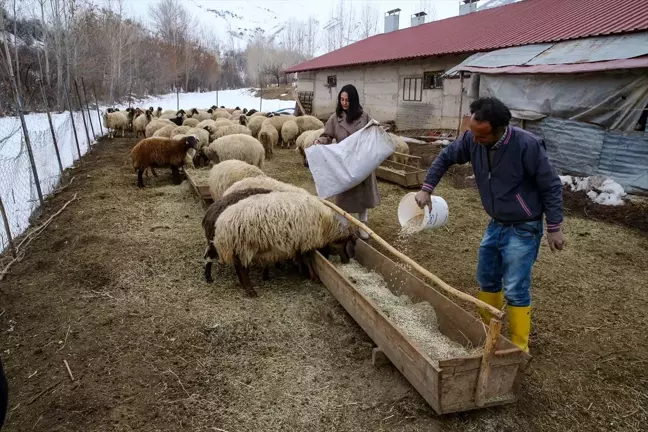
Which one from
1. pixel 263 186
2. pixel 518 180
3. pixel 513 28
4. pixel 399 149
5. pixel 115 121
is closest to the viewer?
pixel 518 180

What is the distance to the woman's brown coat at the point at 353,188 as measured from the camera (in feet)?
17.6

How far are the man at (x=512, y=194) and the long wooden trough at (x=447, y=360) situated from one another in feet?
1.35

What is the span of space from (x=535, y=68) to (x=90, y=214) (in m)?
9.71

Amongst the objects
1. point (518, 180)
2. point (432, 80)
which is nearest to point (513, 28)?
point (432, 80)

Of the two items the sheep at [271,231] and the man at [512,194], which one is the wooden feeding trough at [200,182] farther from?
the man at [512,194]

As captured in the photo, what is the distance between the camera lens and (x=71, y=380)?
314cm

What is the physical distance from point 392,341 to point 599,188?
7273 millimetres

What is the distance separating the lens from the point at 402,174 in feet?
29.6

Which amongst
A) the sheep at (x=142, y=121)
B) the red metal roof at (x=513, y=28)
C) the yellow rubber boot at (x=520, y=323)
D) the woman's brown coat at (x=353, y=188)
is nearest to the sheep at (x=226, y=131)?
the sheep at (x=142, y=121)

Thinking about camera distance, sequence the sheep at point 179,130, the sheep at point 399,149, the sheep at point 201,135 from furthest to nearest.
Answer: the sheep at point 179,130
the sheep at point 201,135
the sheep at point 399,149

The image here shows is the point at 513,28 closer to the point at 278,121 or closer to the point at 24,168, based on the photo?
the point at 278,121

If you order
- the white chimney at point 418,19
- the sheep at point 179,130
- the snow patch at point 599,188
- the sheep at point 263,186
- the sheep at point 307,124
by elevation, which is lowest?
the snow patch at point 599,188

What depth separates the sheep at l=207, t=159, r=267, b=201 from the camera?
6742mm

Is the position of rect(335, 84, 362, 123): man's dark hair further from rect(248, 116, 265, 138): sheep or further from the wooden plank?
rect(248, 116, 265, 138): sheep
